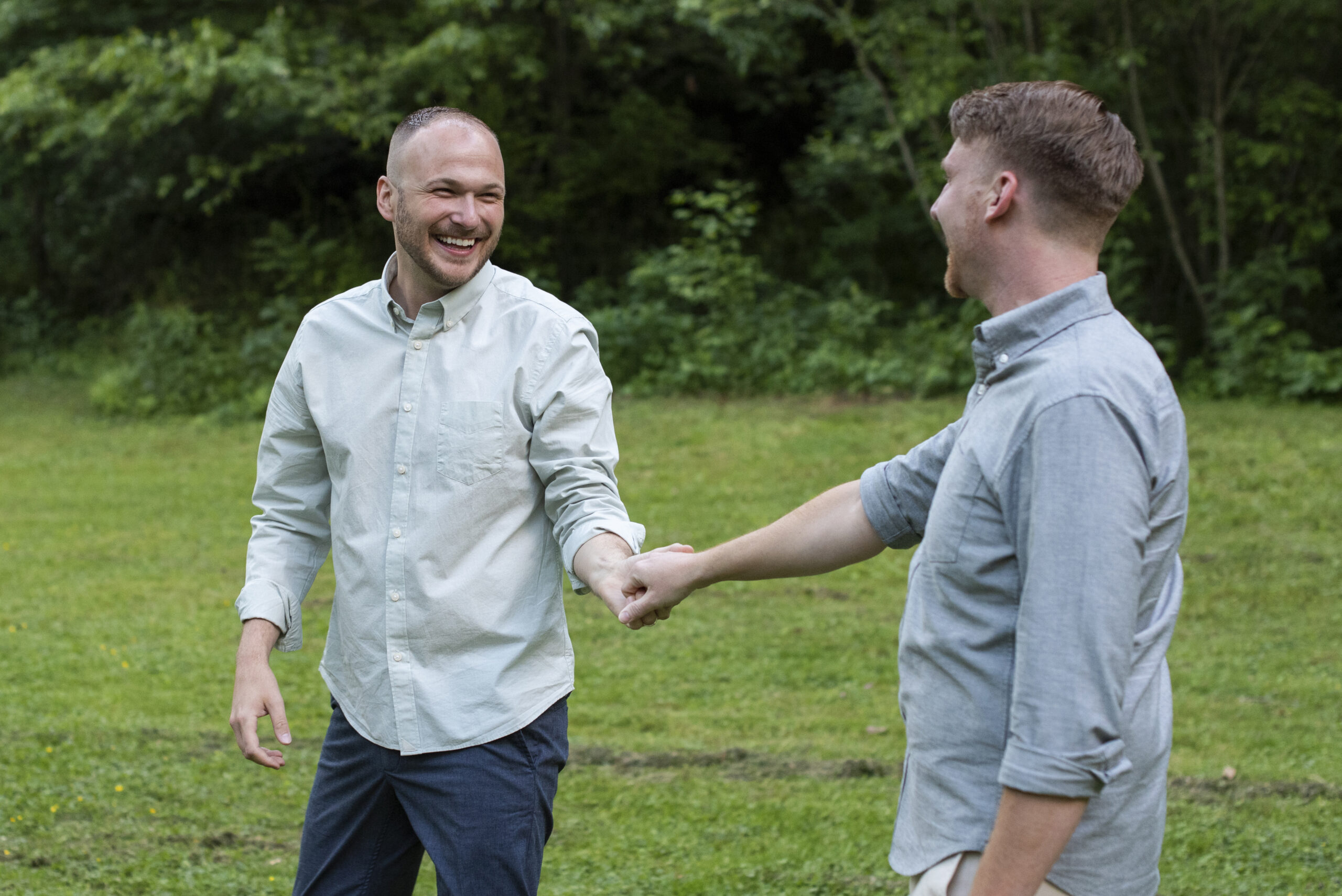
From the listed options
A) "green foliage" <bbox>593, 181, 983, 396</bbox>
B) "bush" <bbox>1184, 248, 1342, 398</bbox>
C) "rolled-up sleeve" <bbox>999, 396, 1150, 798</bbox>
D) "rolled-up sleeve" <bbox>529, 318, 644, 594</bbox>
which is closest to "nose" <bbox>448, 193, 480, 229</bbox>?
"rolled-up sleeve" <bbox>529, 318, 644, 594</bbox>

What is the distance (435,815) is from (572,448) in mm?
675

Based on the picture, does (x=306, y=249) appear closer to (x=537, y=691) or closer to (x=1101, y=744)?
(x=537, y=691)

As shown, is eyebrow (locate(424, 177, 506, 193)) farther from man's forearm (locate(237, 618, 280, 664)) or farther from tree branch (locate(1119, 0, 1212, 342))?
tree branch (locate(1119, 0, 1212, 342))

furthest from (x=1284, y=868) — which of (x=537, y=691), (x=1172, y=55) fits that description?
(x=1172, y=55)

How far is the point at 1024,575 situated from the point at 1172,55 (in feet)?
40.5

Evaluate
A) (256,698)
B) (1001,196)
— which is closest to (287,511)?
(256,698)

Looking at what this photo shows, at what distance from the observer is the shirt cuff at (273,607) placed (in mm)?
2457

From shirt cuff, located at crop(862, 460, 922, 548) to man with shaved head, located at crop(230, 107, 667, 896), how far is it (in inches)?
19.9

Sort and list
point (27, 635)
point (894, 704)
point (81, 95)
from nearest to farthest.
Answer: point (894, 704)
point (27, 635)
point (81, 95)

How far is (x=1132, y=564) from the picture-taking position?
152cm

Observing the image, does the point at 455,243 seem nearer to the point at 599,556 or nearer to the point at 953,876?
the point at 599,556

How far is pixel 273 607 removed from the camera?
2.47 meters

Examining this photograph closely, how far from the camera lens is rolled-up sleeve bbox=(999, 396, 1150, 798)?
1506mm

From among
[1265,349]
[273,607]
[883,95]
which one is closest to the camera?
[273,607]
